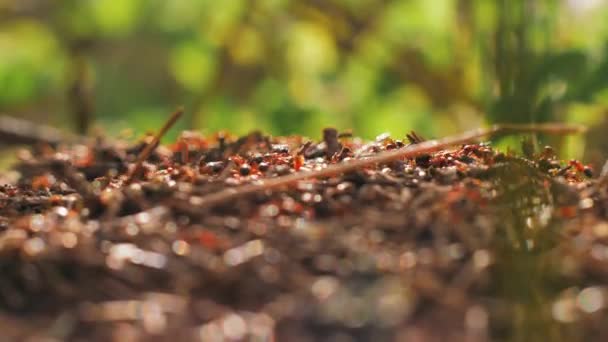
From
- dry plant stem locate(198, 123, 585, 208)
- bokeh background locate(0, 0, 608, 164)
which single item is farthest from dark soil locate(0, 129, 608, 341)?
bokeh background locate(0, 0, 608, 164)

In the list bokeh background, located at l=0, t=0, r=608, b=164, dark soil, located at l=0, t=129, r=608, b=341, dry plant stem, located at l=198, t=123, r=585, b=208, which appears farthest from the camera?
bokeh background, located at l=0, t=0, r=608, b=164

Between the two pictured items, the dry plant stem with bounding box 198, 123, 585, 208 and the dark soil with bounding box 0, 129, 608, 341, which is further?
the dry plant stem with bounding box 198, 123, 585, 208

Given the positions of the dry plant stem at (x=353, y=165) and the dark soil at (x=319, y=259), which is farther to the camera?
the dry plant stem at (x=353, y=165)

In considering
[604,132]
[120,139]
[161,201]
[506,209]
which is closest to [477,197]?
[506,209]

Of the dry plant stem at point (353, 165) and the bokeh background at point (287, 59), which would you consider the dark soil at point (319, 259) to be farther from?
the bokeh background at point (287, 59)

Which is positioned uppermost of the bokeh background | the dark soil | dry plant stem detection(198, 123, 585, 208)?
the bokeh background

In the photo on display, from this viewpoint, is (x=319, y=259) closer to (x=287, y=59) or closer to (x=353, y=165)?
(x=353, y=165)

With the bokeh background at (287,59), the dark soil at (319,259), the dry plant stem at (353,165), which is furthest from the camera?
the bokeh background at (287,59)

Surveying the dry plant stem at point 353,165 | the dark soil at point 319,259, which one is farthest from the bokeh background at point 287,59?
the dark soil at point 319,259

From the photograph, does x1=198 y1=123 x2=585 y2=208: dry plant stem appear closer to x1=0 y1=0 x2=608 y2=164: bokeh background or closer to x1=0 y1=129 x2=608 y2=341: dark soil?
x1=0 y1=129 x2=608 y2=341: dark soil

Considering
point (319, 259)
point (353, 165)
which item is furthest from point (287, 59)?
point (319, 259)
